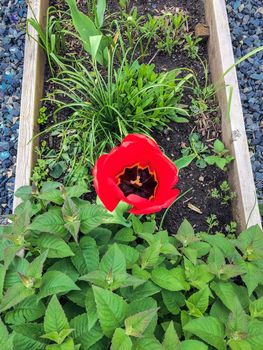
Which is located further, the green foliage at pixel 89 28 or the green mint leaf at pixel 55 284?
the green foliage at pixel 89 28

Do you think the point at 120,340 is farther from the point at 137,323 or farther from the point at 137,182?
the point at 137,182

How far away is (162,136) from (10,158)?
2.28ft

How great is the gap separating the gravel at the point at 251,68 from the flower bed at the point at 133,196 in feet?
0.90

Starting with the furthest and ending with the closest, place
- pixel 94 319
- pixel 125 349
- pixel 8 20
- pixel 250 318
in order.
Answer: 1. pixel 8 20
2. pixel 250 318
3. pixel 94 319
4. pixel 125 349

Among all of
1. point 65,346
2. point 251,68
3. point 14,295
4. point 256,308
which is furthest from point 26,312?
point 251,68

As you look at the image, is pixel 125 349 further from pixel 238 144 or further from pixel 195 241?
pixel 238 144

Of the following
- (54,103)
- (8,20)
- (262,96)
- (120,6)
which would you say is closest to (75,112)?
(54,103)

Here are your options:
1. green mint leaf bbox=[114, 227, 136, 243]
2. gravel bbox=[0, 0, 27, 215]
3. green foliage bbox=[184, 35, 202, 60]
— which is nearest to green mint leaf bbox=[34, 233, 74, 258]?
green mint leaf bbox=[114, 227, 136, 243]

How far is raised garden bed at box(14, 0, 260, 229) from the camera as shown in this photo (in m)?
1.81

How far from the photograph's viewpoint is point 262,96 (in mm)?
2299

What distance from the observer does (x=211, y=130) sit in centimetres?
200

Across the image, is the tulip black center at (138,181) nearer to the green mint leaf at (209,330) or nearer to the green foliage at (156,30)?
the green mint leaf at (209,330)

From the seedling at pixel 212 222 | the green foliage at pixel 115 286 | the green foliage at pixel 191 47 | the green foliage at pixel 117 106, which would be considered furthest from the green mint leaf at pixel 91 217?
the green foliage at pixel 191 47

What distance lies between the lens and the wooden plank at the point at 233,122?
5.86ft
